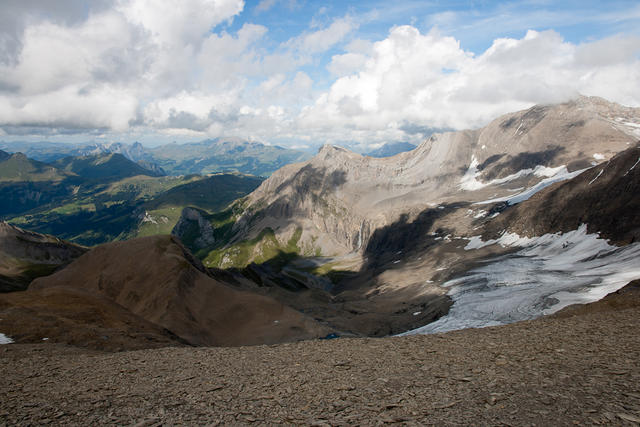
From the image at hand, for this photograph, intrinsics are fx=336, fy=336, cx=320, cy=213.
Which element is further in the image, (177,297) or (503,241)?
(503,241)

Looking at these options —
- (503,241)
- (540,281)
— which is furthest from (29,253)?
(503,241)

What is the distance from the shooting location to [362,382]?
16.7 meters

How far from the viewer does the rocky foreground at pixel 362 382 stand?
1291 cm

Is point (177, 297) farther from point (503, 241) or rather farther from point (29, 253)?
point (29, 253)

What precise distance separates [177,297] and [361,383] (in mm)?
62516

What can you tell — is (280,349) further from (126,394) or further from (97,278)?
(97,278)

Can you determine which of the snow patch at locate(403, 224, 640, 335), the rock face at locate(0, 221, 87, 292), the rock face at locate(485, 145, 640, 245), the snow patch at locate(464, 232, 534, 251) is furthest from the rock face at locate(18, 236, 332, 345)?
the snow patch at locate(464, 232, 534, 251)

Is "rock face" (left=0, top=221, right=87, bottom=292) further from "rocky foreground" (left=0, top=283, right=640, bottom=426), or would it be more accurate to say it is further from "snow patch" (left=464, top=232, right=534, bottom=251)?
"snow patch" (left=464, top=232, right=534, bottom=251)

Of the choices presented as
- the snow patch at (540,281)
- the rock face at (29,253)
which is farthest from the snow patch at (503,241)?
the rock face at (29,253)

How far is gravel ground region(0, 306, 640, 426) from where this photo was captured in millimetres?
12906

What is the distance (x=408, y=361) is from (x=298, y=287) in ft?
527

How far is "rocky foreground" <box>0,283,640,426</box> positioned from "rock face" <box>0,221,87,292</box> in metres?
178

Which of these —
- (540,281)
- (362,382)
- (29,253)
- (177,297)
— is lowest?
(540,281)

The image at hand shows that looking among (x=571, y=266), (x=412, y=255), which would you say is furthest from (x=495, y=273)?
(x=412, y=255)
